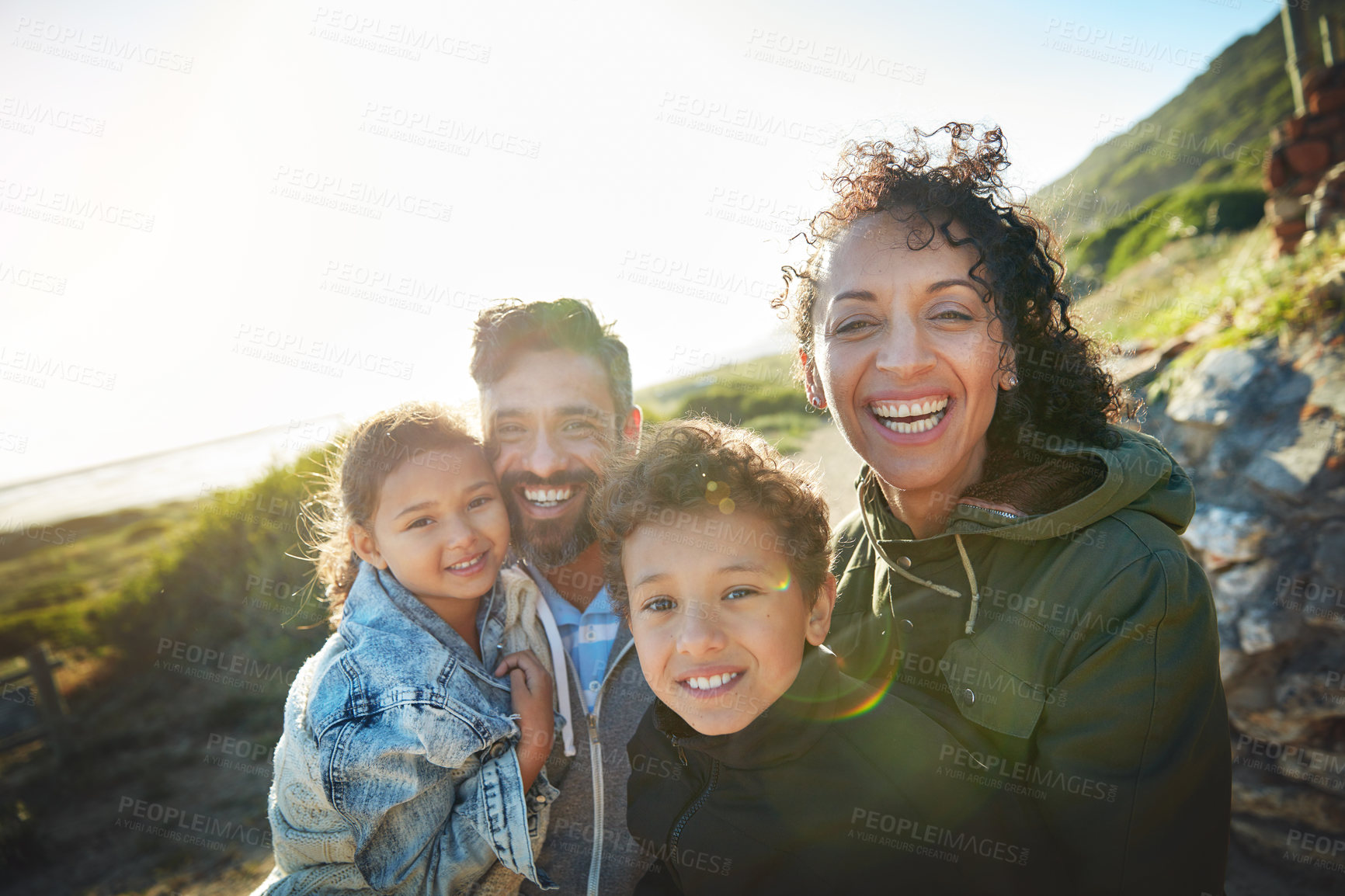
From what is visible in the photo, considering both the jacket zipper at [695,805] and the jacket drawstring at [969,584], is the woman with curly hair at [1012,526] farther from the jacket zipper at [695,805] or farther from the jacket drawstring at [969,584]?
the jacket zipper at [695,805]

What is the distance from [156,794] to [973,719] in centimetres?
722

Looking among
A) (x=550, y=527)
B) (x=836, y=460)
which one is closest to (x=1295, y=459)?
(x=550, y=527)

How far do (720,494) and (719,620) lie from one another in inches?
15.0

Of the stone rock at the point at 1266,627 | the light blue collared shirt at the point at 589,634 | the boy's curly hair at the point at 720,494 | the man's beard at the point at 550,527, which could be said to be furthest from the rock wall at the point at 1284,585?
the man's beard at the point at 550,527

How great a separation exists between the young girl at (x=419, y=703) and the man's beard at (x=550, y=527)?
0.34 ft

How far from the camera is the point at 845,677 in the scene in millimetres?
1959

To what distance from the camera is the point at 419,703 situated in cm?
214

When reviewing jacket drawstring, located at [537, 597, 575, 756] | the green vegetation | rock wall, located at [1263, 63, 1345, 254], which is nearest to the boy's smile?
jacket drawstring, located at [537, 597, 575, 756]

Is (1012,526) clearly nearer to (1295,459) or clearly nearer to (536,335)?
(536,335)

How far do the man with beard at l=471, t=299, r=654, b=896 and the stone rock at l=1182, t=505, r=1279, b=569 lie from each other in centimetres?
342

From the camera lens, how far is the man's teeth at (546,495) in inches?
112

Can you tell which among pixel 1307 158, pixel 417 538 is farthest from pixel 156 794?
pixel 1307 158

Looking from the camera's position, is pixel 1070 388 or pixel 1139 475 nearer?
pixel 1139 475

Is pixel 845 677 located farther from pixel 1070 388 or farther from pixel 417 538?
pixel 417 538
